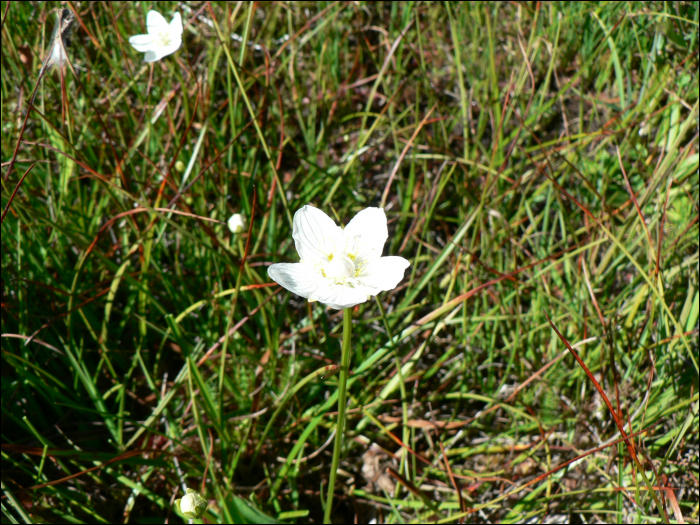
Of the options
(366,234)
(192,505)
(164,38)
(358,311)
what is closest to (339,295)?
(366,234)

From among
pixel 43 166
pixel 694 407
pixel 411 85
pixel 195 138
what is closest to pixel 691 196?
pixel 694 407

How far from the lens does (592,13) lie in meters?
2.49

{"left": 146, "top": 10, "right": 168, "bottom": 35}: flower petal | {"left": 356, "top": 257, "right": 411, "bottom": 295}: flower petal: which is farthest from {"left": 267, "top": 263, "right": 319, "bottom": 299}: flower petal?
{"left": 146, "top": 10, "right": 168, "bottom": 35}: flower petal

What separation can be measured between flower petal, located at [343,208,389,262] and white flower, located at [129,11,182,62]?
1166 millimetres

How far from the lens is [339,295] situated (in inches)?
49.0

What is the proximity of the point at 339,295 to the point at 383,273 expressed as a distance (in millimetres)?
178

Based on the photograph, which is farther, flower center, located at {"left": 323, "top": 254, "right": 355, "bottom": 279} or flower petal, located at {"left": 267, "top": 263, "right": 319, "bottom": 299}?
flower center, located at {"left": 323, "top": 254, "right": 355, "bottom": 279}

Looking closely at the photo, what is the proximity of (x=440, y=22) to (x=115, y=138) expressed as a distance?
187 cm

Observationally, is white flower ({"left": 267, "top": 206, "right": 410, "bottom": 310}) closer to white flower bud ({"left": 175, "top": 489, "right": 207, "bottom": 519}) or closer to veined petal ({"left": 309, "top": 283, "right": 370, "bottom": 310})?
veined petal ({"left": 309, "top": 283, "right": 370, "bottom": 310})

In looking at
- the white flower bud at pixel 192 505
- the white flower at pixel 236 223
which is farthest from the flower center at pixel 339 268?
the white flower bud at pixel 192 505

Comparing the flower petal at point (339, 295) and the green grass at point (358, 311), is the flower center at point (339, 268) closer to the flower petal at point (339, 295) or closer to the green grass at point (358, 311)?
the flower petal at point (339, 295)

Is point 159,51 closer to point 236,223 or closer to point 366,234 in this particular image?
point 236,223

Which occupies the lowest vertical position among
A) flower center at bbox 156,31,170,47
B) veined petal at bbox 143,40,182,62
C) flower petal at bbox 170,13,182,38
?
veined petal at bbox 143,40,182,62

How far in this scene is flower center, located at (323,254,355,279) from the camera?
140 cm
